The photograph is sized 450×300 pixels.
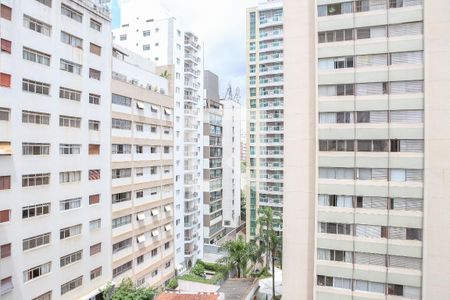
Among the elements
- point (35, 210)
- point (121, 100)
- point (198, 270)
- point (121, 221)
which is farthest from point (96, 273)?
point (198, 270)

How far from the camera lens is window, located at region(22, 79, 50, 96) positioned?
1752 cm

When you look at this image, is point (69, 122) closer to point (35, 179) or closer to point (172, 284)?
point (35, 179)

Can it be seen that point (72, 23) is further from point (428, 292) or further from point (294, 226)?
point (428, 292)

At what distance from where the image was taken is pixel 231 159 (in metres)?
48.9

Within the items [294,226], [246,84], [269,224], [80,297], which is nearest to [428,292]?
[294,226]

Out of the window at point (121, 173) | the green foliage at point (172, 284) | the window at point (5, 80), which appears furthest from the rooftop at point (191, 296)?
the window at point (5, 80)

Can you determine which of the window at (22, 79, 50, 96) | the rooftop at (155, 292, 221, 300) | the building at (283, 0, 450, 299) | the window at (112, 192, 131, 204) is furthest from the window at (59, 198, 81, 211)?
the building at (283, 0, 450, 299)

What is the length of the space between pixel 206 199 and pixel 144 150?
734 inches

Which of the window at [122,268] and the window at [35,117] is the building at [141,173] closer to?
the window at [122,268]

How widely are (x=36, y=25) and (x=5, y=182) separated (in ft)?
27.5

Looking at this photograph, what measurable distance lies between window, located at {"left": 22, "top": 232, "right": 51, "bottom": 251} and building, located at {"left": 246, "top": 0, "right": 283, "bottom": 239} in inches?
965

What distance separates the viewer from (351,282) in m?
17.2

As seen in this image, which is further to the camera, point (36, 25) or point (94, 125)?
point (94, 125)

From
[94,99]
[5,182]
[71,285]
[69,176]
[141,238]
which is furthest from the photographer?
[141,238]
